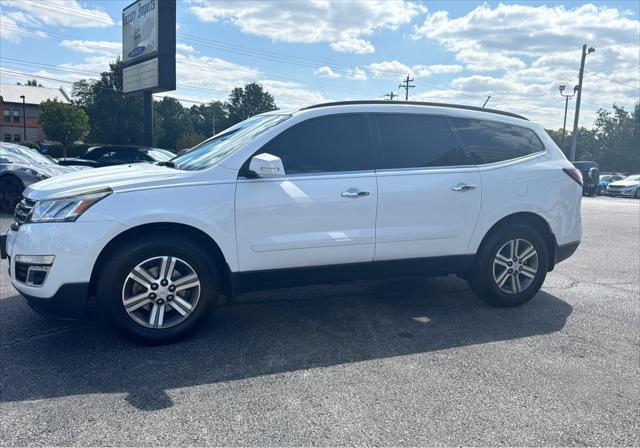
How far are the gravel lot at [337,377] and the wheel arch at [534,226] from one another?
21.8 inches

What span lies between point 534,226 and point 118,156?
36.3 ft

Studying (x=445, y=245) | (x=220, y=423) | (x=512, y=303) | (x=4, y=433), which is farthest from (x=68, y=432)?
(x=512, y=303)

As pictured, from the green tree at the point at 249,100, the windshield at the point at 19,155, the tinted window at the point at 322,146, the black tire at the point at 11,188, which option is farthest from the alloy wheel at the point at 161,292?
the green tree at the point at 249,100

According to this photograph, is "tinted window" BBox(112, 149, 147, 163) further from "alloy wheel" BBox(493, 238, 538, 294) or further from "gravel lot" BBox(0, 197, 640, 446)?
"alloy wheel" BBox(493, 238, 538, 294)

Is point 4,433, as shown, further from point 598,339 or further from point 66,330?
point 598,339

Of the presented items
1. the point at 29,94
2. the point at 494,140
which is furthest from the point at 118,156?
the point at 29,94

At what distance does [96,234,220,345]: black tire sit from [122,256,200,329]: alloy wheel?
0.01m

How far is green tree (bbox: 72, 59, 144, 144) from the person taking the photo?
59.1m

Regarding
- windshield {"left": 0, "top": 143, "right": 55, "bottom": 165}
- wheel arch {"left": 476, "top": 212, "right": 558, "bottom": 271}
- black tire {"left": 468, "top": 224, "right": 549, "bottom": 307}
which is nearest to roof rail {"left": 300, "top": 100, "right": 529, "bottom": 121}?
wheel arch {"left": 476, "top": 212, "right": 558, "bottom": 271}

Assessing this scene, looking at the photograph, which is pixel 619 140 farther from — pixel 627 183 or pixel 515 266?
pixel 515 266

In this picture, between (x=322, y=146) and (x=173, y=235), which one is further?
(x=322, y=146)

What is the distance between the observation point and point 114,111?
59.6m

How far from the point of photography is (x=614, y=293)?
563 centimetres

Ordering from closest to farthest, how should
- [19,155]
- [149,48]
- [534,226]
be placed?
[534,226] → [19,155] → [149,48]
